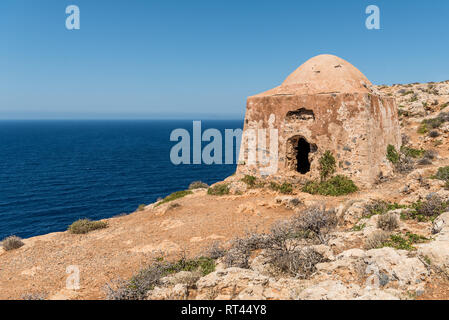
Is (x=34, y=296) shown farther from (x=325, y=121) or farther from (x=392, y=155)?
(x=392, y=155)

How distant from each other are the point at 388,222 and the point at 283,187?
7.08 meters

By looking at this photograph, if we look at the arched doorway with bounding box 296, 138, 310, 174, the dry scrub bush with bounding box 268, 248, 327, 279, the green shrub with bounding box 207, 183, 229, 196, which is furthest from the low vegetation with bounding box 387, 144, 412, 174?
the dry scrub bush with bounding box 268, 248, 327, 279

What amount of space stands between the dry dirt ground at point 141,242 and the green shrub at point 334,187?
0.51 m

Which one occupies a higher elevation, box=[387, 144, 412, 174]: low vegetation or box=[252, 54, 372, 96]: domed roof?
box=[252, 54, 372, 96]: domed roof

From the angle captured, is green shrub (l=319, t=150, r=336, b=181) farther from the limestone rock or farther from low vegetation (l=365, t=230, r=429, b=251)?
the limestone rock

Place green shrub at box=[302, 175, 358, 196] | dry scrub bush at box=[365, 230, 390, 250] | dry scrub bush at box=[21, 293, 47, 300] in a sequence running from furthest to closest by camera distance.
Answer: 1. green shrub at box=[302, 175, 358, 196]
2. dry scrub bush at box=[21, 293, 47, 300]
3. dry scrub bush at box=[365, 230, 390, 250]

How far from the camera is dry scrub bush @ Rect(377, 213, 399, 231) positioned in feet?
22.9

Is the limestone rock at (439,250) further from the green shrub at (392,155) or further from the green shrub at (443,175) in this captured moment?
the green shrub at (392,155)

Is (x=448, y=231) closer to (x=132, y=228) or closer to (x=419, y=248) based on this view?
(x=419, y=248)

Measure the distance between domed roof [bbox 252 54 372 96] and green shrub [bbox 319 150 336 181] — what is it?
311cm

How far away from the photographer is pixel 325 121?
13.4 meters

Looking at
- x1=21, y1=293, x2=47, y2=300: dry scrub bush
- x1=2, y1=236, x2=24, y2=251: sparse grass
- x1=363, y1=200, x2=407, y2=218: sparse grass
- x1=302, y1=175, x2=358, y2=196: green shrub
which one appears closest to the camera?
x1=21, y1=293, x2=47, y2=300: dry scrub bush

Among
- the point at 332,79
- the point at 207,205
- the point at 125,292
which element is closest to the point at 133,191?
the point at 207,205

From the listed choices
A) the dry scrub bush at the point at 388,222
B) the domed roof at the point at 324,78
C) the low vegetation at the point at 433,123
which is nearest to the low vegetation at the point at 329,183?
the domed roof at the point at 324,78
